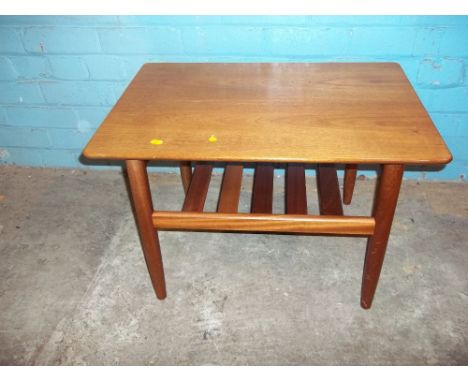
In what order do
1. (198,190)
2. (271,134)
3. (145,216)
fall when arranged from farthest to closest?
(198,190) → (145,216) → (271,134)

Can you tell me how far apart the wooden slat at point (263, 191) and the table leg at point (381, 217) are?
0.35 m

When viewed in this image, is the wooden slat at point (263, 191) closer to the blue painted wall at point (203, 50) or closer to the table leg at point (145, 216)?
the table leg at point (145, 216)

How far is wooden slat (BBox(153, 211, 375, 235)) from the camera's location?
108cm

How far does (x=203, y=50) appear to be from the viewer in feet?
5.39

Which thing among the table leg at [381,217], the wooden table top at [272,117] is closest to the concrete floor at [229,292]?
the table leg at [381,217]

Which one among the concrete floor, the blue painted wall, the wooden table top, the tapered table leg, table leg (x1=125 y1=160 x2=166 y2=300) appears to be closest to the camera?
the wooden table top

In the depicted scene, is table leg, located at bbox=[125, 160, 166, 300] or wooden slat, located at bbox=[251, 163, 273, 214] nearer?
table leg, located at bbox=[125, 160, 166, 300]

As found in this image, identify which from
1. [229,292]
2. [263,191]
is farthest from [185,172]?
[229,292]

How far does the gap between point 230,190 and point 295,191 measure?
9.6 inches

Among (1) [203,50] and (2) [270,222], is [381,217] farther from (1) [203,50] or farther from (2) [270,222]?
(1) [203,50]

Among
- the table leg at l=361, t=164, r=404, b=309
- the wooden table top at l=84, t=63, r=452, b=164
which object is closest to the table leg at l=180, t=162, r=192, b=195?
the wooden table top at l=84, t=63, r=452, b=164

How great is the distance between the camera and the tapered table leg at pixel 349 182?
1685 millimetres

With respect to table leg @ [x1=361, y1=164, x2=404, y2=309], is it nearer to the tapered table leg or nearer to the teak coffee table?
the teak coffee table
